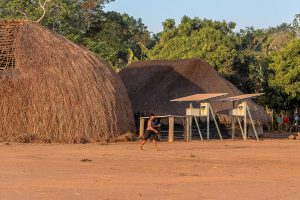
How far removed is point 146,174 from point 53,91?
9.21m

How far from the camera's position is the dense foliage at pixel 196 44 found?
1217 inches

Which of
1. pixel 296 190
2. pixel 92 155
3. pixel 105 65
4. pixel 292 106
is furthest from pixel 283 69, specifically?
pixel 296 190

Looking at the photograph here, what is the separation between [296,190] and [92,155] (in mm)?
6652

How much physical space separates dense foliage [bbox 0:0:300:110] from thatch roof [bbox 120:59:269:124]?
15.9 feet

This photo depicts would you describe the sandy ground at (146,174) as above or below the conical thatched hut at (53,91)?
below

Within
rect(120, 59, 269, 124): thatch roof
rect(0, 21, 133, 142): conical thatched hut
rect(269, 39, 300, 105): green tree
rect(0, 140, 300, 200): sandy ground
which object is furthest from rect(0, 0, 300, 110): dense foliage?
rect(0, 140, 300, 200): sandy ground

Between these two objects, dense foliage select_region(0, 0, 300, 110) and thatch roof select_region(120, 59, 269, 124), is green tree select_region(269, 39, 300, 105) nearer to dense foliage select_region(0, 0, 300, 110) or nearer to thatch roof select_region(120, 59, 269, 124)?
dense foliage select_region(0, 0, 300, 110)

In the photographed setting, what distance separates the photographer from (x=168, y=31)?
38.6 metres

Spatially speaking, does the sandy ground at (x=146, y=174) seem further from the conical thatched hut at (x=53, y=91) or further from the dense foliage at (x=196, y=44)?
the dense foliage at (x=196, y=44)

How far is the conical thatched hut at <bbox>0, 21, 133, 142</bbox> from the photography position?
19328 millimetres

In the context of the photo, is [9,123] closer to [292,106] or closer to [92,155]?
[92,155]

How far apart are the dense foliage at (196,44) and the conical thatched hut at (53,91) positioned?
29.7 ft

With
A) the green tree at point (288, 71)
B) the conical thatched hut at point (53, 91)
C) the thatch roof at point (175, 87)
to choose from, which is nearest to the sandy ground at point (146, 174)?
the conical thatched hut at point (53, 91)

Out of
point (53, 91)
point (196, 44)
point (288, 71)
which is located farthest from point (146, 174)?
point (196, 44)
